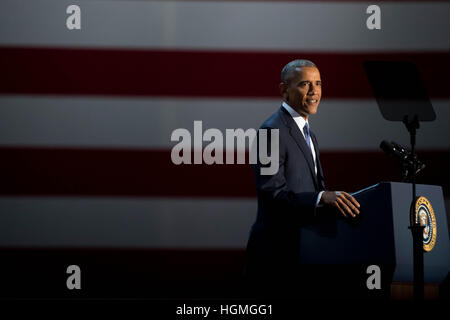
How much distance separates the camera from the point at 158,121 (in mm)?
2484

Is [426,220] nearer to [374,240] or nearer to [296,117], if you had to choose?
[374,240]

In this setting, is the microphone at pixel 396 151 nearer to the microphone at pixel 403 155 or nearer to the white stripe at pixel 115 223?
the microphone at pixel 403 155

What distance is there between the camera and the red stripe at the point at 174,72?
8.20 feet

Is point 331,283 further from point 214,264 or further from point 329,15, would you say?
A: point 329,15

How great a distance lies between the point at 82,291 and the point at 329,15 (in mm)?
1588

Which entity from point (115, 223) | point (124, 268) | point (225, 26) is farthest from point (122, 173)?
point (225, 26)

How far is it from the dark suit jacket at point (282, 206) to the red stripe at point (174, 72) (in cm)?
85

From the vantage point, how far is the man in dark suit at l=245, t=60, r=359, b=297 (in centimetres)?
151

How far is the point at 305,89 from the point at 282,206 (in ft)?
1.20

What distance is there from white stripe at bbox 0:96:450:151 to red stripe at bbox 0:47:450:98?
42 mm

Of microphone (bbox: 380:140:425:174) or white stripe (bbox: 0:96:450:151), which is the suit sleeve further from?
white stripe (bbox: 0:96:450:151)

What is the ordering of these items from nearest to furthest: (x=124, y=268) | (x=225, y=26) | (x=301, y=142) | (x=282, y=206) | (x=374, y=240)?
(x=374, y=240), (x=282, y=206), (x=301, y=142), (x=124, y=268), (x=225, y=26)

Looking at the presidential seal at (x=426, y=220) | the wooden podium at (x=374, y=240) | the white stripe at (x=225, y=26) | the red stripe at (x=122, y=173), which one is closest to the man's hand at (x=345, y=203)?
the wooden podium at (x=374, y=240)

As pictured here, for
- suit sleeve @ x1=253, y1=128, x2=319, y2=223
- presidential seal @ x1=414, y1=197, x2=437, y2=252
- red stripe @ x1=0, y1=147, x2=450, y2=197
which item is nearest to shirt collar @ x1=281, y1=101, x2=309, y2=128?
suit sleeve @ x1=253, y1=128, x2=319, y2=223
